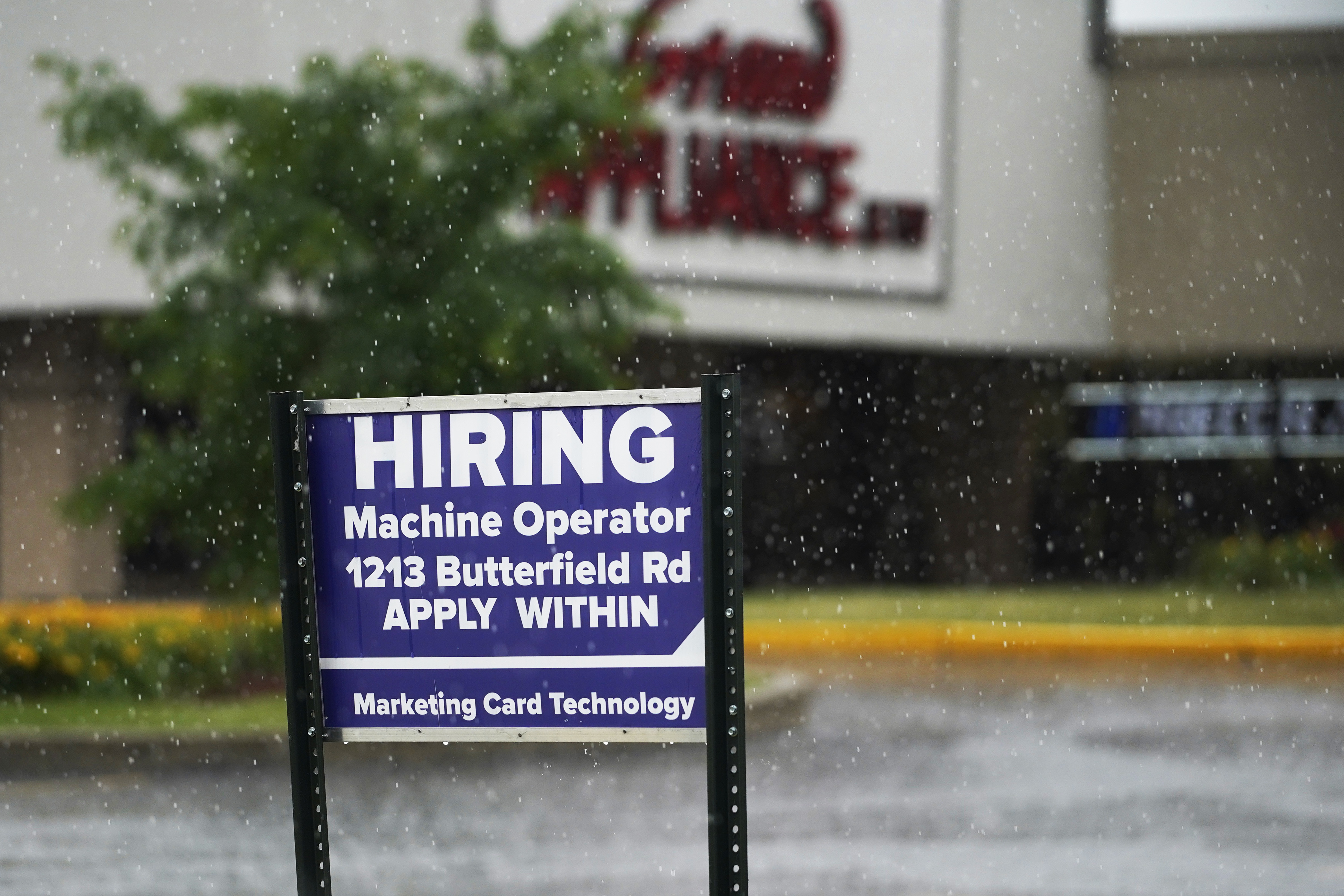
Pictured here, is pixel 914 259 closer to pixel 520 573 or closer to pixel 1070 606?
pixel 1070 606

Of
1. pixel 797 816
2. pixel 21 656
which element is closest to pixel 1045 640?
pixel 797 816

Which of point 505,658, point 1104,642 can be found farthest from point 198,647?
point 505,658

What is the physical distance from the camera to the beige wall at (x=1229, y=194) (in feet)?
81.8

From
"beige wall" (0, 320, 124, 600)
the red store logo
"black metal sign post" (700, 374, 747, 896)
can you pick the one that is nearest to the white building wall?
the red store logo

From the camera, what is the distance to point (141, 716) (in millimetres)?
11000

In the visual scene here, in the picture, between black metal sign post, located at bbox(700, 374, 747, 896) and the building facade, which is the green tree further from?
black metal sign post, located at bbox(700, 374, 747, 896)

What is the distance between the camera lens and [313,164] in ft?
42.6

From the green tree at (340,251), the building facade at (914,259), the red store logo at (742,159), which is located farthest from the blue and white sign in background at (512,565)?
the red store logo at (742,159)

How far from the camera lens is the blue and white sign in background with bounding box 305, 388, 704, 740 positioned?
3.97 m

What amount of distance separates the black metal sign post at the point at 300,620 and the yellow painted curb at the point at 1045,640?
11.0m

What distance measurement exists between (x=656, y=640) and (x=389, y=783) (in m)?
5.41

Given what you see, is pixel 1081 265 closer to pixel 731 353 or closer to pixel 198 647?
pixel 731 353

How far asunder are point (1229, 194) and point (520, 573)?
22.8 meters

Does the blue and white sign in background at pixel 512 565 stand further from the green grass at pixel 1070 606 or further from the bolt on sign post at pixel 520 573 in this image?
the green grass at pixel 1070 606
